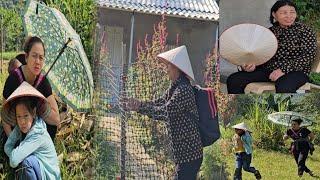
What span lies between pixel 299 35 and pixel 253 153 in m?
0.83

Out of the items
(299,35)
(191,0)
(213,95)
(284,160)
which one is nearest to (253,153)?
(284,160)

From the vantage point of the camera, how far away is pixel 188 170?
167 inches

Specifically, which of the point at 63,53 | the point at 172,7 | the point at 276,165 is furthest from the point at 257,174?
the point at 63,53

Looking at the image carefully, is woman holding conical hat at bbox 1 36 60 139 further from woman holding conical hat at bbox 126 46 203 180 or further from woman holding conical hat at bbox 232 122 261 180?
woman holding conical hat at bbox 232 122 261 180

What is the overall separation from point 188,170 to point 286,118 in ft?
2.47

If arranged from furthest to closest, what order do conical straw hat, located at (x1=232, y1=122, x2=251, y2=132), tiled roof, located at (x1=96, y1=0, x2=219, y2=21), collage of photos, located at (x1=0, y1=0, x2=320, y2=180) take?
conical straw hat, located at (x1=232, y1=122, x2=251, y2=132)
tiled roof, located at (x1=96, y1=0, x2=219, y2=21)
collage of photos, located at (x1=0, y1=0, x2=320, y2=180)

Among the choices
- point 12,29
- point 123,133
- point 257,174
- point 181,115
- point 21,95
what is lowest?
point 257,174

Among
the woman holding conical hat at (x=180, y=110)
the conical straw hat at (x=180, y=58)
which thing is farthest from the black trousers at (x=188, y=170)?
the conical straw hat at (x=180, y=58)

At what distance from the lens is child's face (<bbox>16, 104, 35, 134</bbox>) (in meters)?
3.80

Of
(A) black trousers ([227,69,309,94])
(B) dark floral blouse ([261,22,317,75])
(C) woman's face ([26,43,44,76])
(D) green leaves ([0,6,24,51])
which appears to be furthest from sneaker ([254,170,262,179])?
(D) green leaves ([0,6,24,51])

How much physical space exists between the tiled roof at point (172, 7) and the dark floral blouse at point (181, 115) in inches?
15.8

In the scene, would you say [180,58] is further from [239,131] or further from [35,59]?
[35,59]

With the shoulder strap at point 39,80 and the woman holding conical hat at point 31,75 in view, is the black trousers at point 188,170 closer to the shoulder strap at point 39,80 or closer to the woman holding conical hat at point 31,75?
the woman holding conical hat at point 31,75

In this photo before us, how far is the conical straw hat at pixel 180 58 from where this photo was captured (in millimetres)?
4078
